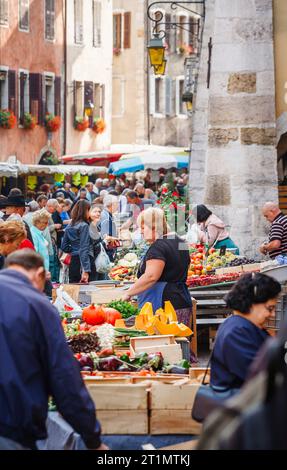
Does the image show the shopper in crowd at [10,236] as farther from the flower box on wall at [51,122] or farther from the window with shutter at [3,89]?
the flower box on wall at [51,122]

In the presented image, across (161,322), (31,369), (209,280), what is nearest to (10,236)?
(161,322)

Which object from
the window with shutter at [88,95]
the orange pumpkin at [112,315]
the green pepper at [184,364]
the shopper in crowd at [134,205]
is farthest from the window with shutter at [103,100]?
the green pepper at [184,364]

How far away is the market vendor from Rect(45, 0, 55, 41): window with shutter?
37.9m

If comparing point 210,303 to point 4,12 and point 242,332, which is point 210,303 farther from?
point 4,12

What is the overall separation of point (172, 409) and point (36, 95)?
128 feet

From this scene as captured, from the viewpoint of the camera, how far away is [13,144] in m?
43.3

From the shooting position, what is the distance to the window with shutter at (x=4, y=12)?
4269cm

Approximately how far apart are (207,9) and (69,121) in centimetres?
2459

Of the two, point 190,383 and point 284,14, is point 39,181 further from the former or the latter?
point 190,383

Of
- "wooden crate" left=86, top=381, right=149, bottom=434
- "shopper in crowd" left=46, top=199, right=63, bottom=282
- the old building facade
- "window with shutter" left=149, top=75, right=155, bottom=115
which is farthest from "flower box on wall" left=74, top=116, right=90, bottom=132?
"wooden crate" left=86, top=381, right=149, bottom=434

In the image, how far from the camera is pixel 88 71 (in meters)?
50.8

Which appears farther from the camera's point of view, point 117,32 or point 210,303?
point 117,32

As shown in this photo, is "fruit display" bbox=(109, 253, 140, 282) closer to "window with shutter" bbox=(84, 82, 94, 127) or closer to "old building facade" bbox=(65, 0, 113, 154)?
"old building facade" bbox=(65, 0, 113, 154)

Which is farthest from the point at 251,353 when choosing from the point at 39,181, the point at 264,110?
the point at 39,181
